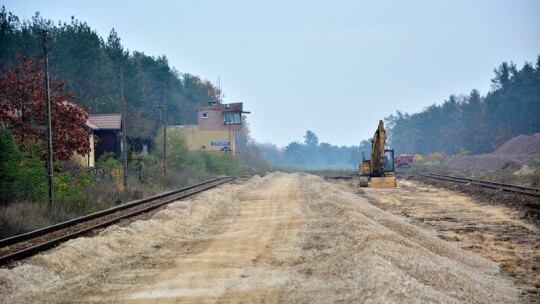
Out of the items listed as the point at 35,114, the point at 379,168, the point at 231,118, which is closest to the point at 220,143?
the point at 231,118

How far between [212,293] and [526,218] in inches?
595

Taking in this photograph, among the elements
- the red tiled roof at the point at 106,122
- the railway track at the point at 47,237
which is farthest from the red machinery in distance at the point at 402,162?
the railway track at the point at 47,237

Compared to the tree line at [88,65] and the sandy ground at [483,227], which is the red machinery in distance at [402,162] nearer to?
the tree line at [88,65]

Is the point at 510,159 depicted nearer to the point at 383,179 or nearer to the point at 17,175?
the point at 383,179

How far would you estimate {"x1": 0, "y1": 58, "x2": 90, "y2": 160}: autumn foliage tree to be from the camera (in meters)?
28.5

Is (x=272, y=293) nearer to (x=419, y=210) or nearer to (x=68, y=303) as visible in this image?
(x=68, y=303)

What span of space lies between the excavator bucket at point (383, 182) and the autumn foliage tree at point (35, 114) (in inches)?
710

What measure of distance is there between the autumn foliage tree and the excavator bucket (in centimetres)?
1803

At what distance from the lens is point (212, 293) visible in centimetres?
950

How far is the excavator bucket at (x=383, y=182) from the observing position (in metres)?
38.3

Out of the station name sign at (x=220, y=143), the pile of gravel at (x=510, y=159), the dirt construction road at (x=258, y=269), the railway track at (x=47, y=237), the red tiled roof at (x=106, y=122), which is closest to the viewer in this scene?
the dirt construction road at (x=258, y=269)

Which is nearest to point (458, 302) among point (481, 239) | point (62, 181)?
point (481, 239)

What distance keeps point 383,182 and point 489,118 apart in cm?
6306

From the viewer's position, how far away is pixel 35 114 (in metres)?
29.4
